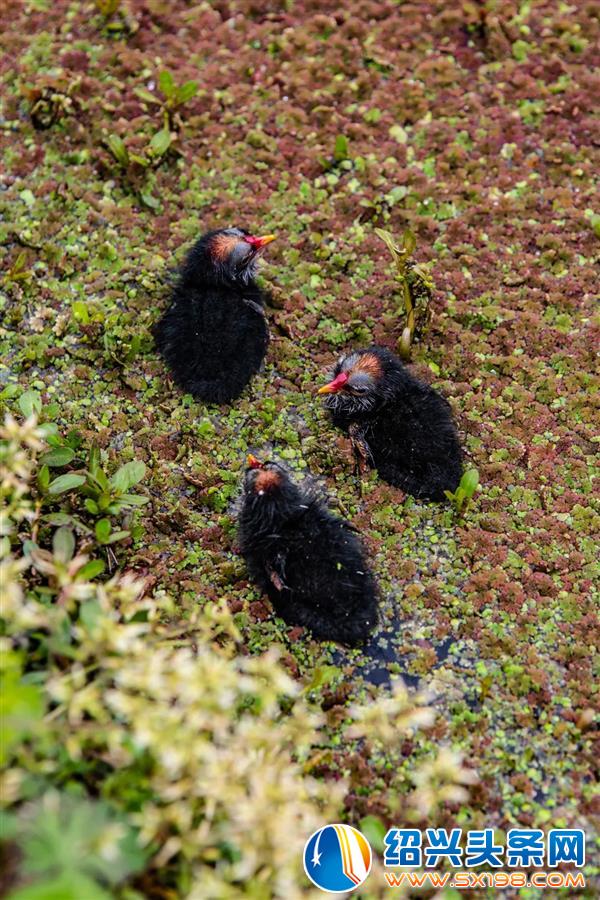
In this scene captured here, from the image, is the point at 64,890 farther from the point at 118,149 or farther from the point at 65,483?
the point at 118,149

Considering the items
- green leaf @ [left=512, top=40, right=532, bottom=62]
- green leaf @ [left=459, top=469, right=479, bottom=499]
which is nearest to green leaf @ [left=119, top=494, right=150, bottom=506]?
green leaf @ [left=459, top=469, right=479, bottom=499]

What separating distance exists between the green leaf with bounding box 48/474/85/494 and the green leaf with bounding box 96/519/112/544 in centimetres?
25

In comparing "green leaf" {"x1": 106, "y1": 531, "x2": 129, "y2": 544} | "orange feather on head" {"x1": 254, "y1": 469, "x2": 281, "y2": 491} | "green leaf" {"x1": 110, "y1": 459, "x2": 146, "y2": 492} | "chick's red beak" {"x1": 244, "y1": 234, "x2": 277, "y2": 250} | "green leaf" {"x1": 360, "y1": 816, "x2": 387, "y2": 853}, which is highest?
"chick's red beak" {"x1": 244, "y1": 234, "x2": 277, "y2": 250}

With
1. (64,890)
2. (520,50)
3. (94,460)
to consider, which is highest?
(520,50)

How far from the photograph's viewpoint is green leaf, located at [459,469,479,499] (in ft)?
17.0

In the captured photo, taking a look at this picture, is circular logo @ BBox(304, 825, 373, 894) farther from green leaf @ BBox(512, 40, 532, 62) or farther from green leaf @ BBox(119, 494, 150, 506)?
green leaf @ BBox(512, 40, 532, 62)

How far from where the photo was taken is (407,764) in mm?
4426

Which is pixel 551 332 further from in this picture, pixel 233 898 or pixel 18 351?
pixel 233 898

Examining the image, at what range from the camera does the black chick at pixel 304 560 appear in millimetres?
4777

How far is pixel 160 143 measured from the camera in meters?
6.75

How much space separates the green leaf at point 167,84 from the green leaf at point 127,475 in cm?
338

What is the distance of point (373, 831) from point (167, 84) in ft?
18.3

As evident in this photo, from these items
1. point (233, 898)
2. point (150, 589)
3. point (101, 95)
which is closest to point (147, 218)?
point (101, 95)

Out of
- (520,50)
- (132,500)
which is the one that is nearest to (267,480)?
(132,500)
